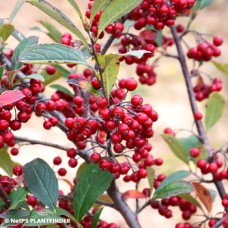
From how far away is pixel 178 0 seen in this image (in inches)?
43.7

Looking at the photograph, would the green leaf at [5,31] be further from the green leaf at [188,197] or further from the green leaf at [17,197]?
the green leaf at [188,197]

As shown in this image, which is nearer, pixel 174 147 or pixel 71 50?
pixel 71 50

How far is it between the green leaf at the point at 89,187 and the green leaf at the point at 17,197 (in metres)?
0.11

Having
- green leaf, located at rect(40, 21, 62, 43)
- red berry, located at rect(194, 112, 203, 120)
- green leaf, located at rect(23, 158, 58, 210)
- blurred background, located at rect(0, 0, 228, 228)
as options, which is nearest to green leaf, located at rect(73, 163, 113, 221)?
green leaf, located at rect(23, 158, 58, 210)

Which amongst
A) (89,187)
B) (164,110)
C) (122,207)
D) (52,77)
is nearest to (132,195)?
(122,207)

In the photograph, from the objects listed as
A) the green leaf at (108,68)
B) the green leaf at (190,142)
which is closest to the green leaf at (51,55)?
the green leaf at (108,68)


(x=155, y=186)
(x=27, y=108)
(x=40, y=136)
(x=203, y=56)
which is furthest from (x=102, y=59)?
(x=40, y=136)

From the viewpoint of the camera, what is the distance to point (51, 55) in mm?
894

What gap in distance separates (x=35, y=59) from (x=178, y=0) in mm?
380

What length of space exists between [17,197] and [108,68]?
32 cm

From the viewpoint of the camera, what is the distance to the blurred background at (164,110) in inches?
131

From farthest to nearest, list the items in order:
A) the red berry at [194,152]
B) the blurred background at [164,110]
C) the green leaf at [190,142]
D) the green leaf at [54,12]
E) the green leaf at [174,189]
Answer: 1. the blurred background at [164,110]
2. the green leaf at [190,142]
3. the red berry at [194,152]
4. the green leaf at [174,189]
5. the green leaf at [54,12]

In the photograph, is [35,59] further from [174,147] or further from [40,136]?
[40,136]

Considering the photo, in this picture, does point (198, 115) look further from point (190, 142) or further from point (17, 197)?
point (17, 197)
